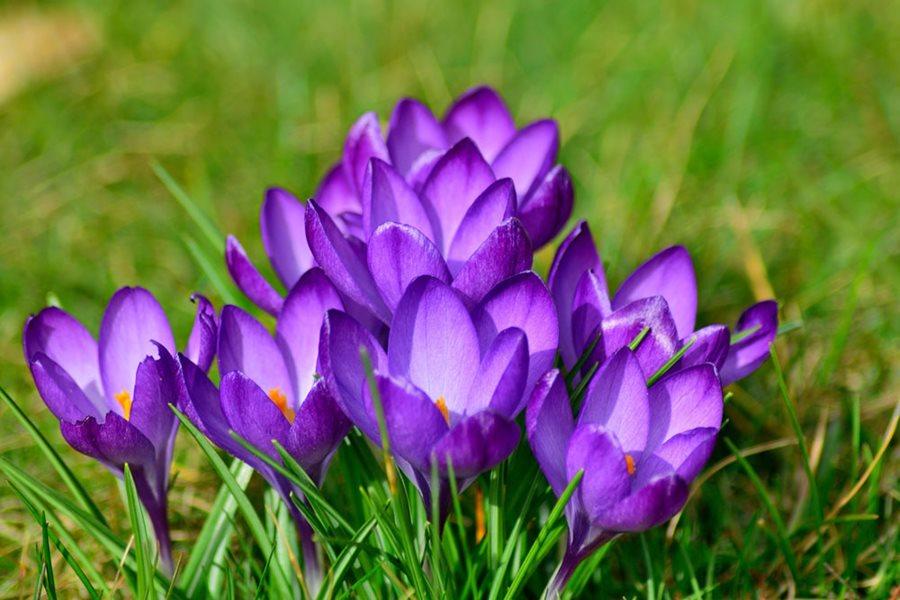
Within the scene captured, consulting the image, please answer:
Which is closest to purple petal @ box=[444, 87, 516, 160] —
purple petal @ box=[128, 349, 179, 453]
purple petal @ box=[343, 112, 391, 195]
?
purple petal @ box=[343, 112, 391, 195]

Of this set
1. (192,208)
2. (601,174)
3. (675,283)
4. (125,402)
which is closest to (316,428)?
(125,402)

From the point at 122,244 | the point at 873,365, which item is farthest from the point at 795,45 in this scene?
the point at 122,244

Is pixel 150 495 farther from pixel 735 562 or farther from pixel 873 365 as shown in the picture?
pixel 873 365

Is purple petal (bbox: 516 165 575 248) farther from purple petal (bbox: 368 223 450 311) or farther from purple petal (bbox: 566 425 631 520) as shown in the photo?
purple petal (bbox: 566 425 631 520)

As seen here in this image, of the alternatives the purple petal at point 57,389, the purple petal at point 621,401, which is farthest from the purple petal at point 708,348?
the purple petal at point 57,389

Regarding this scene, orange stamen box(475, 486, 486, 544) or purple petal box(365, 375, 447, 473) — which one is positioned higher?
purple petal box(365, 375, 447, 473)

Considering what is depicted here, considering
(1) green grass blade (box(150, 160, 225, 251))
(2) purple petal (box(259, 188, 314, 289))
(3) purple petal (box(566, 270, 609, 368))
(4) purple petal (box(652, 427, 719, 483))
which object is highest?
(1) green grass blade (box(150, 160, 225, 251))
